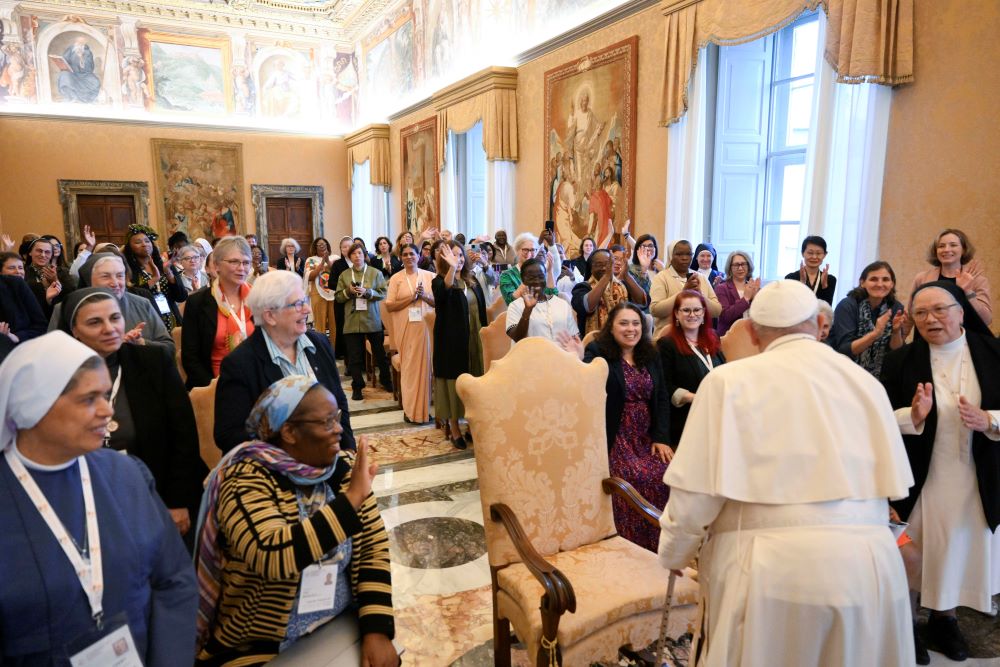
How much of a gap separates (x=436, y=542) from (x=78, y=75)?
15368mm

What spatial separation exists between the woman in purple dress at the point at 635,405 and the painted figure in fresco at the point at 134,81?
15235mm

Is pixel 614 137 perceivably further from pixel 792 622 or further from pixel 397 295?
pixel 792 622

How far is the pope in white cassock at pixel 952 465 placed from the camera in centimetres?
274

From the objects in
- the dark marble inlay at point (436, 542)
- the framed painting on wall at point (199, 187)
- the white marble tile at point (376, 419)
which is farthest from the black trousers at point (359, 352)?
the framed painting on wall at point (199, 187)

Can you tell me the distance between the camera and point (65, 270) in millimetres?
6770

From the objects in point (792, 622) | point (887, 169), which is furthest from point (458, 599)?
point (887, 169)

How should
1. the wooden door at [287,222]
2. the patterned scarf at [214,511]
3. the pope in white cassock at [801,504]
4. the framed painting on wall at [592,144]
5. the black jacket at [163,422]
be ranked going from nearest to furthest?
the pope in white cassock at [801,504] < the patterned scarf at [214,511] < the black jacket at [163,422] < the framed painting on wall at [592,144] < the wooden door at [287,222]

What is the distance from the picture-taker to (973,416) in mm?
2646

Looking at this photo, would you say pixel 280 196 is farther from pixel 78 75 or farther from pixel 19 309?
pixel 19 309

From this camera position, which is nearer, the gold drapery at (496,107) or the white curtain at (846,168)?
the white curtain at (846,168)

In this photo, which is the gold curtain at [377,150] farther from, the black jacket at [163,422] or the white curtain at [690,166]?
the black jacket at [163,422]

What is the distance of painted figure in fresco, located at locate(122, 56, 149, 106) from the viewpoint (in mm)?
14398

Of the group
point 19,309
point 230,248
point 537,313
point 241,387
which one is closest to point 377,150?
point 19,309

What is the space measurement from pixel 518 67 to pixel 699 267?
5.51 metres
